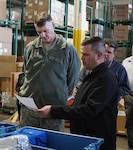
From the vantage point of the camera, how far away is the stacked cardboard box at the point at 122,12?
29.2 ft

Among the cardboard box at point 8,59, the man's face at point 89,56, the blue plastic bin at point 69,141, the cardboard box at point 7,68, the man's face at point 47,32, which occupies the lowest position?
the blue plastic bin at point 69,141

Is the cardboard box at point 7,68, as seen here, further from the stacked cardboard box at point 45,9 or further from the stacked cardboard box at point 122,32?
the stacked cardboard box at point 122,32

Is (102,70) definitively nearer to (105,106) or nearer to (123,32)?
(105,106)

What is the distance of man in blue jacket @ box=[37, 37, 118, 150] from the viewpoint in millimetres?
1887

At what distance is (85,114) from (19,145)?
1.83ft

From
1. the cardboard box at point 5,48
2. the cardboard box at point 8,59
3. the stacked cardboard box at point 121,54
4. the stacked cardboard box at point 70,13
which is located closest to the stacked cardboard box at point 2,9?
the cardboard box at point 5,48

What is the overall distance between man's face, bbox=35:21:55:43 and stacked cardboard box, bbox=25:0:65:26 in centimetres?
496

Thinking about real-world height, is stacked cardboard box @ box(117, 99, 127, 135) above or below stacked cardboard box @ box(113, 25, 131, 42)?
below

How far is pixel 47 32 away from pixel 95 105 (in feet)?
2.62

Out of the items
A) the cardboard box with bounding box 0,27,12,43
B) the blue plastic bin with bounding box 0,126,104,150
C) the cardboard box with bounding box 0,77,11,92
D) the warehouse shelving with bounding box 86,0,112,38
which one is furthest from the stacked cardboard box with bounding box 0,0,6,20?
the blue plastic bin with bounding box 0,126,104,150

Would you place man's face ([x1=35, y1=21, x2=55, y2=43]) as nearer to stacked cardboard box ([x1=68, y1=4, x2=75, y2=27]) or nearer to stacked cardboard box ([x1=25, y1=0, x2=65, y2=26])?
stacked cardboard box ([x1=25, y1=0, x2=65, y2=26])

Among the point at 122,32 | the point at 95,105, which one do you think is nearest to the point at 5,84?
the point at 122,32

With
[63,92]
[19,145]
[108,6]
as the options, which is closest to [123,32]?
[108,6]

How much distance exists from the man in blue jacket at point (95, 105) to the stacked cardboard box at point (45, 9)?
5.44 metres
